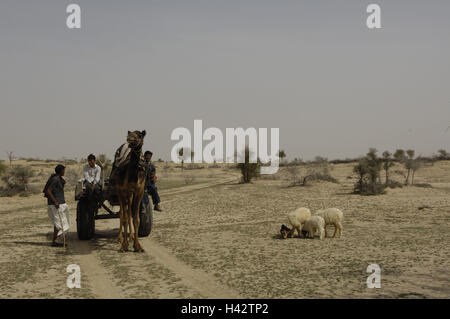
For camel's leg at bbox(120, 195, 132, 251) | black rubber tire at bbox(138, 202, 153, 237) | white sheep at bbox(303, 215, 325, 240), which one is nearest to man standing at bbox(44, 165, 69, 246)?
camel's leg at bbox(120, 195, 132, 251)

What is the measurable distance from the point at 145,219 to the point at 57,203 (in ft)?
9.18

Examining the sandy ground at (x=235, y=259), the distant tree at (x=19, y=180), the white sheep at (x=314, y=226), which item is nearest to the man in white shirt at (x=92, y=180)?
the sandy ground at (x=235, y=259)

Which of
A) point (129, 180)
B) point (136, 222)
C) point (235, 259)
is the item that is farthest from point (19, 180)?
point (235, 259)

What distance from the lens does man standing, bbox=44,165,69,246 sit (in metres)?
10.9

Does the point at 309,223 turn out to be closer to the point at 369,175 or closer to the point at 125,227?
the point at 125,227

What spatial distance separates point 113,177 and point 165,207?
36.0 feet

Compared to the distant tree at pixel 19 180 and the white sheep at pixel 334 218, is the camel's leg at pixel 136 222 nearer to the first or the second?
the white sheep at pixel 334 218

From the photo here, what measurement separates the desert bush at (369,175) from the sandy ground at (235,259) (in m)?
7.49

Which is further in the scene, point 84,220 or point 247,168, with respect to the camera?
point 247,168

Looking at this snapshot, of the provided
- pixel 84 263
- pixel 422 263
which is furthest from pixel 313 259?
pixel 84 263

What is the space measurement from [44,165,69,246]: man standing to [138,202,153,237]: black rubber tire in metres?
2.30

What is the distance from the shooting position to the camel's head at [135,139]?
9.75 m

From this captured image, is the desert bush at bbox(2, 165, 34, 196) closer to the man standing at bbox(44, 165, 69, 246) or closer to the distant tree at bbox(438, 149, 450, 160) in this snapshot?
the man standing at bbox(44, 165, 69, 246)

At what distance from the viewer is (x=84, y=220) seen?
12.0 metres
